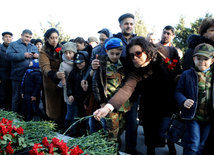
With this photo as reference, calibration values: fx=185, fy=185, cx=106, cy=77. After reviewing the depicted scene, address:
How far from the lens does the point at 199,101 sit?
204 cm

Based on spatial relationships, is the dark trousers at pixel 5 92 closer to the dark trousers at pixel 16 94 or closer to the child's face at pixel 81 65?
the dark trousers at pixel 16 94

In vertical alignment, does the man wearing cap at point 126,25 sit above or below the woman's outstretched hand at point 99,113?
above

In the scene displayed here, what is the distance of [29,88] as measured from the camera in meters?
4.04

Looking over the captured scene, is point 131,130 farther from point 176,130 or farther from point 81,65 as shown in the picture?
point 81,65

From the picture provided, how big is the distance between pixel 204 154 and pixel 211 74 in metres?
0.93

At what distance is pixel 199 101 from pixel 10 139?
1867mm

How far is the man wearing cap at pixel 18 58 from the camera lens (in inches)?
169

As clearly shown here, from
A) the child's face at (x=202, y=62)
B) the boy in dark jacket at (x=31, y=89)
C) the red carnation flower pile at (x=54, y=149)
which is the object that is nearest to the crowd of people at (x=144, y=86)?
the child's face at (x=202, y=62)

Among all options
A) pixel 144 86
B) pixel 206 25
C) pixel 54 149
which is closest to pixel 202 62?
pixel 206 25

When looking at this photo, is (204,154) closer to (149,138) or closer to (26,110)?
(149,138)

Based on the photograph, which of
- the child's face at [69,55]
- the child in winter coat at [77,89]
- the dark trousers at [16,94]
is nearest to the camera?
the child in winter coat at [77,89]

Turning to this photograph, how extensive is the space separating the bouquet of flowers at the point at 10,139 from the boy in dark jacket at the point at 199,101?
5.38 feet

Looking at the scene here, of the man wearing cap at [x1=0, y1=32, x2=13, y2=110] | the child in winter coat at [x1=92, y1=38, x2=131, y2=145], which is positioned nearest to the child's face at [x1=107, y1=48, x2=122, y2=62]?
the child in winter coat at [x1=92, y1=38, x2=131, y2=145]

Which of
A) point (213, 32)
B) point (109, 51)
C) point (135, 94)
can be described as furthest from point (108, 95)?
point (213, 32)
